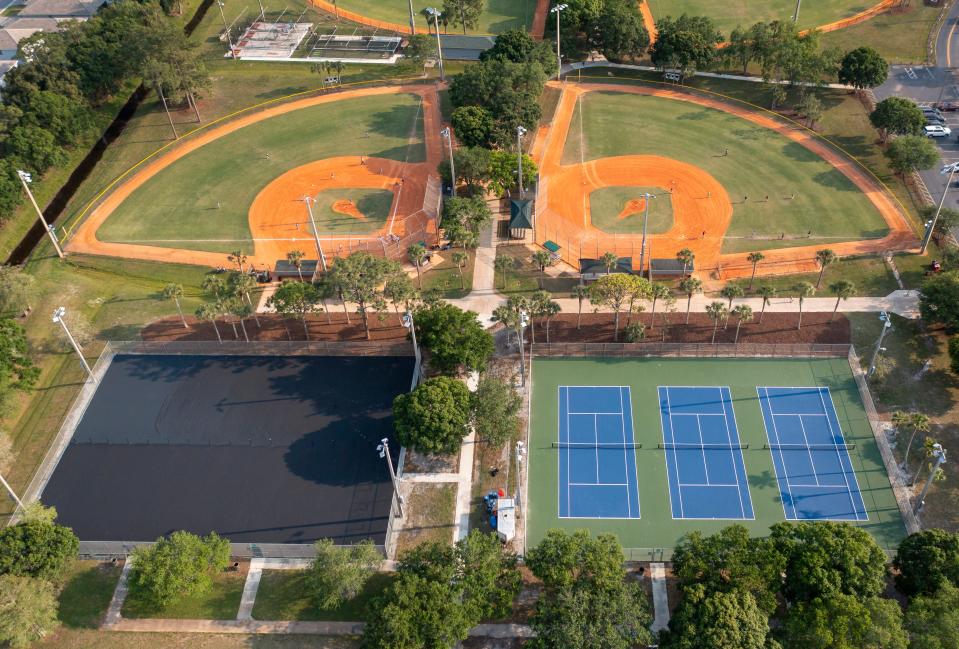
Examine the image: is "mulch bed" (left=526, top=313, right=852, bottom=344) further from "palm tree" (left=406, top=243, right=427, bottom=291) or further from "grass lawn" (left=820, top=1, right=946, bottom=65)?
"grass lawn" (left=820, top=1, right=946, bottom=65)

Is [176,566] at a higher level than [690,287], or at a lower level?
lower

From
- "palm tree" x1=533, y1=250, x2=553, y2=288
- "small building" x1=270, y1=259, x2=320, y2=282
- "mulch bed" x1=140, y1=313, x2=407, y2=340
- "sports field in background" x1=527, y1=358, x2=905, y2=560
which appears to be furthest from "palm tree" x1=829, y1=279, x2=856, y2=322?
"small building" x1=270, y1=259, x2=320, y2=282

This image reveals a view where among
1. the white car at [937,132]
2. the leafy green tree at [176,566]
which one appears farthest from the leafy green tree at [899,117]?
the leafy green tree at [176,566]

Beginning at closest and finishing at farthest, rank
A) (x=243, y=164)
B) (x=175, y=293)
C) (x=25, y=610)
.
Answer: (x=25, y=610)
(x=175, y=293)
(x=243, y=164)

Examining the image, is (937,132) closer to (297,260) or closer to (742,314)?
Answer: (742,314)

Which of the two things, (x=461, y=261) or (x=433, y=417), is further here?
(x=461, y=261)

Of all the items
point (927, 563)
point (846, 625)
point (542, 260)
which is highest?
point (542, 260)

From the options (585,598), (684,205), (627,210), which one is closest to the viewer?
(585,598)

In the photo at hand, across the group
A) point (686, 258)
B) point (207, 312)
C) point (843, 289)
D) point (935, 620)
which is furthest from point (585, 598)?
point (207, 312)

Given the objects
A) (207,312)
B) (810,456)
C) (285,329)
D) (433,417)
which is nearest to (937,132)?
(810,456)
